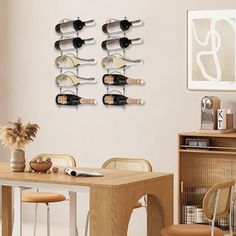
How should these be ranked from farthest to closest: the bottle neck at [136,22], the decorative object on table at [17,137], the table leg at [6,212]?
the bottle neck at [136,22] < the table leg at [6,212] < the decorative object on table at [17,137]

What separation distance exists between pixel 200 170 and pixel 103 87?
1.46 m

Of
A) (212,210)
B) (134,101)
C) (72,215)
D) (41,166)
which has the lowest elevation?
(72,215)

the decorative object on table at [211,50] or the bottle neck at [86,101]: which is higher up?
the decorative object on table at [211,50]

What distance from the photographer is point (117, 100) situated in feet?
23.0

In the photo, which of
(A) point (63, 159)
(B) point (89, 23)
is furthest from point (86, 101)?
(A) point (63, 159)

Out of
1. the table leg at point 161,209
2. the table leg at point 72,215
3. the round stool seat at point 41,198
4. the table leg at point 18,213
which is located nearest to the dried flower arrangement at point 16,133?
the table leg at point 18,213

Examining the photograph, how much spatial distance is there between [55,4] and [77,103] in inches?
40.3

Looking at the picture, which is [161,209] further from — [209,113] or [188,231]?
[209,113]

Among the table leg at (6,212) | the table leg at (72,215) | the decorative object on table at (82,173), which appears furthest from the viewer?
the table leg at (6,212)

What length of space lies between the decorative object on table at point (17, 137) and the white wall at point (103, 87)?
1850mm

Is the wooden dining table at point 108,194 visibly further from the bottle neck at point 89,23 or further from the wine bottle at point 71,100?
the bottle neck at point 89,23

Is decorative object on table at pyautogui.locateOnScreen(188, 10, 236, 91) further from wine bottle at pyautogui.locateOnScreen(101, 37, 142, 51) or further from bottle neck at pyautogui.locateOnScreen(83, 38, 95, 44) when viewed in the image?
bottle neck at pyautogui.locateOnScreen(83, 38, 95, 44)

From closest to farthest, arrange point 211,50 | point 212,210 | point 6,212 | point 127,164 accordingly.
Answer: point 212,210 → point 6,212 → point 127,164 → point 211,50

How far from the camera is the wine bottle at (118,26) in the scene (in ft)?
22.6
